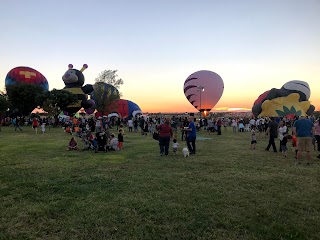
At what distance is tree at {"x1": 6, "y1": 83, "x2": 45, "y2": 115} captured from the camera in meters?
44.7

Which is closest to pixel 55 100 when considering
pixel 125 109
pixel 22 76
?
pixel 22 76

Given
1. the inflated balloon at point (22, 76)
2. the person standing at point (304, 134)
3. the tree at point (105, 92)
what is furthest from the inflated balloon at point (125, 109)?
the person standing at point (304, 134)

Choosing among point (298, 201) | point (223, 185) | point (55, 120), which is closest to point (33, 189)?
point (223, 185)

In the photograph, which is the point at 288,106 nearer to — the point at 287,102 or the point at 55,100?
the point at 287,102

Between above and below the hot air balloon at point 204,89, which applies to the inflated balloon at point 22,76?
above

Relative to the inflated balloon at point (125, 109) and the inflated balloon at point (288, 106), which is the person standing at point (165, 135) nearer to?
the inflated balloon at point (288, 106)

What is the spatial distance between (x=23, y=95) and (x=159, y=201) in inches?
1762

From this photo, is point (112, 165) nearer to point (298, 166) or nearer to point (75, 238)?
point (75, 238)

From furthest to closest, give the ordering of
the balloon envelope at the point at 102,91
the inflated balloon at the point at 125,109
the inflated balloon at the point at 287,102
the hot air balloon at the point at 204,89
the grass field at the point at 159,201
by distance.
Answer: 1. the inflated balloon at the point at 125,109
2. the balloon envelope at the point at 102,91
3. the hot air balloon at the point at 204,89
4. the inflated balloon at the point at 287,102
5. the grass field at the point at 159,201

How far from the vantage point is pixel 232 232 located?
451 centimetres

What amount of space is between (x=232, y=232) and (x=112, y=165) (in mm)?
6249

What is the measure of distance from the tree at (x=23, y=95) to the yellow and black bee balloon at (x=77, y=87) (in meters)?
4.54

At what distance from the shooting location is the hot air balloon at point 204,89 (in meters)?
44.0

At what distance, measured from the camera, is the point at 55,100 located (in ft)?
139
